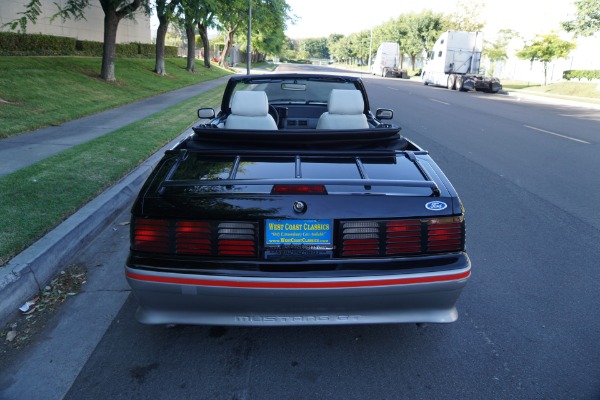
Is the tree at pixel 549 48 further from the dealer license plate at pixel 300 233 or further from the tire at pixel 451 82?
the dealer license plate at pixel 300 233

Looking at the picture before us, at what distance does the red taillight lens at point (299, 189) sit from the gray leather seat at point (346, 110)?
2.04 meters

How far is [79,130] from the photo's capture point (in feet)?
33.3

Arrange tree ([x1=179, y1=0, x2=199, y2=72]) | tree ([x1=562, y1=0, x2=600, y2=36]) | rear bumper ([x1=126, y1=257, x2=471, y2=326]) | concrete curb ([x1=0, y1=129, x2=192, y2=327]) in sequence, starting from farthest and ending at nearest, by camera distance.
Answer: tree ([x1=562, y1=0, x2=600, y2=36])
tree ([x1=179, y1=0, x2=199, y2=72])
concrete curb ([x1=0, y1=129, x2=192, y2=327])
rear bumper ([x1=126, y1=257, x2=471, y2=326])

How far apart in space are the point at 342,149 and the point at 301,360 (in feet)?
5.01

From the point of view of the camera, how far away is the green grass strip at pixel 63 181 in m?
4.43

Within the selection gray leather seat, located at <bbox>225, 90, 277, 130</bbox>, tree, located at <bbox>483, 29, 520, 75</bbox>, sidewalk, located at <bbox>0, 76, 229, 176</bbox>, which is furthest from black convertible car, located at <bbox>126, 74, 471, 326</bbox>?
tree, located at <bbox>483, 29, 520, 75</bbox>

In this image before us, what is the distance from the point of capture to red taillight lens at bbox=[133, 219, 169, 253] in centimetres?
273

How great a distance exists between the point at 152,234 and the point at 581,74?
3963 cm

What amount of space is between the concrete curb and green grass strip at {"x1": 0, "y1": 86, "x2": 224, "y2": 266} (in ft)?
0.43

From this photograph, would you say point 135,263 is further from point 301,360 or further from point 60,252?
point 60,252

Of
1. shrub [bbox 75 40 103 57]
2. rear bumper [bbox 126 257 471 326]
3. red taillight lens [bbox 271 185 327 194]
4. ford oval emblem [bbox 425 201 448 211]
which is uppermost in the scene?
shrub [bbox 75 40 103 57]

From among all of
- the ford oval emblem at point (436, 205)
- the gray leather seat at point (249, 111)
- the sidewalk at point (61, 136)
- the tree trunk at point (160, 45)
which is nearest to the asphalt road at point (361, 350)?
the ford oval emblem at point (436, 205)

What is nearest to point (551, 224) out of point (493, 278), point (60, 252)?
point (493, 278)

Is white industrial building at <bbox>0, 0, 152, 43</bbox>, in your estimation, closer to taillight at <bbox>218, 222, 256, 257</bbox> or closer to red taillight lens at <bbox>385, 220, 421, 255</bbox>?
taillight at <bbox>218, 222, 256, 257</bbox>
